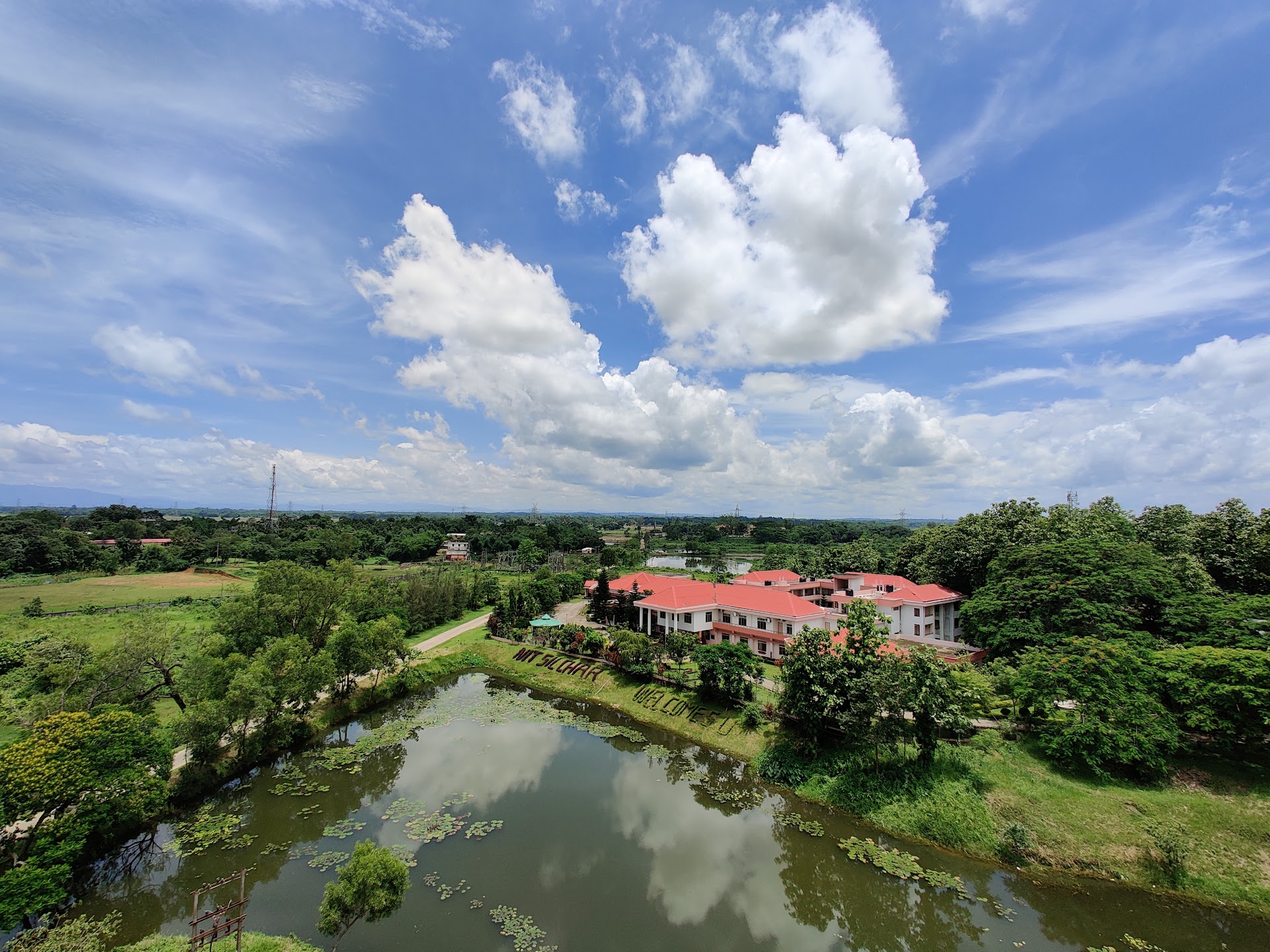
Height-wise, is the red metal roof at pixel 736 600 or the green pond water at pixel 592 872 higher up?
the red metal roof at pixel 736 600

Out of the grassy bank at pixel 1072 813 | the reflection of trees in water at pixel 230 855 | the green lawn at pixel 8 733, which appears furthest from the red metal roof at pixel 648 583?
the green lawn at pixel 8 733

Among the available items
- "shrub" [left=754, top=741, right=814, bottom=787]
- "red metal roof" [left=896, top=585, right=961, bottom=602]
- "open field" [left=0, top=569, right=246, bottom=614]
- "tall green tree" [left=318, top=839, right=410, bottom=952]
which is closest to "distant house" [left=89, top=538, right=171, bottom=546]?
"open field" [left=0, top=569, right=246, bottom=614]

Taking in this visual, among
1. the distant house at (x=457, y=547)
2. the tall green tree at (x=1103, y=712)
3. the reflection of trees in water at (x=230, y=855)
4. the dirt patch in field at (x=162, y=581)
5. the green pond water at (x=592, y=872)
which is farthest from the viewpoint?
the distant house at (x=457, y=547)

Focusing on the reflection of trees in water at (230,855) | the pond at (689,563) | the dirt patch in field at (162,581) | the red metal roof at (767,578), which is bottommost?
the pond at (689,563)

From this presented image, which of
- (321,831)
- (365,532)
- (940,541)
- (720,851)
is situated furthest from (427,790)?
(365,532)

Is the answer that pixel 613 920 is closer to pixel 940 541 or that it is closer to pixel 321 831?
pixel 321 831

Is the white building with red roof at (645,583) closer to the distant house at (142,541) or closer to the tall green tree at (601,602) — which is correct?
the tall green tree at (601,602)

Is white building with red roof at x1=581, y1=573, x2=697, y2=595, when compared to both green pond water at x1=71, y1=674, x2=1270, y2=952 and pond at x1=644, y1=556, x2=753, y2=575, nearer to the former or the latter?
green pond water at x1=71, y1=674, x2=1270, y2=952
